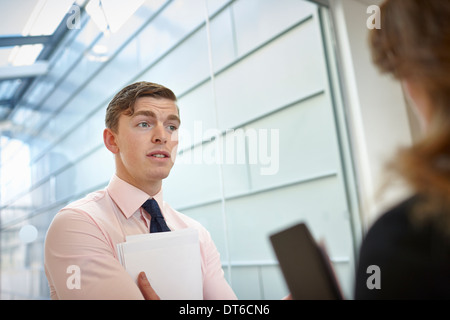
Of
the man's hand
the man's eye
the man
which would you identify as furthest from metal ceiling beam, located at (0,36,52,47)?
the man's hand

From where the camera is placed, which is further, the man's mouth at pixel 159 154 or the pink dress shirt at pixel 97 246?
the man's mouth at pixel 159 154

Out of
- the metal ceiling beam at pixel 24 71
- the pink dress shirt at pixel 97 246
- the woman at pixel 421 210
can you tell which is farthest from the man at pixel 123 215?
the woman at pixel 421 210

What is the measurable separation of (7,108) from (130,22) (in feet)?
1.83

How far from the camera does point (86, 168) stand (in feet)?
3.96

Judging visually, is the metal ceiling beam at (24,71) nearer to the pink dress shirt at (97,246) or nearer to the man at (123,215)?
the man at (123,215)

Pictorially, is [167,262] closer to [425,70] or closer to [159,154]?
[159,154]

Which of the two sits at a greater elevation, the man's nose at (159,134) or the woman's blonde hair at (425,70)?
the man's nose at (159,134)

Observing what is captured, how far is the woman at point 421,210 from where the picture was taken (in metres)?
0.54

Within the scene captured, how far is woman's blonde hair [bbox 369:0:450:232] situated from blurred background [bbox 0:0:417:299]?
87cm

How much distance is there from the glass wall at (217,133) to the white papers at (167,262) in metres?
0.25

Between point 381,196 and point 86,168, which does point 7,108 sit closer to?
point 86,168

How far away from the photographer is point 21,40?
117 centimetres

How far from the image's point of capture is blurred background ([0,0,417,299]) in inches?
45.0

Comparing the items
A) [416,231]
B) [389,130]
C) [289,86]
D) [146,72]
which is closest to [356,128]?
[389,130]
